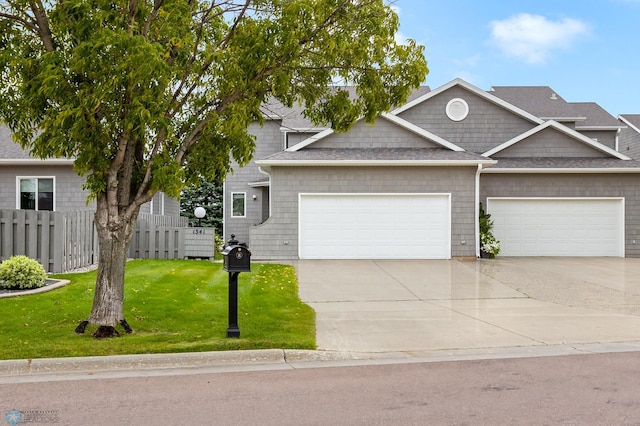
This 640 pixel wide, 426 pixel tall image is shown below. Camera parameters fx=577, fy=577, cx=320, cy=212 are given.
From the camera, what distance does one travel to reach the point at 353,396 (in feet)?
18.2

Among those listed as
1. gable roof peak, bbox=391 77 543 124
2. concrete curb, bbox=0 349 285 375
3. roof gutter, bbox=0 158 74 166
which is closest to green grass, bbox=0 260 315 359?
concrete curb, bbox=0 349 285 375

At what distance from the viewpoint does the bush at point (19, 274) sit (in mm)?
10774

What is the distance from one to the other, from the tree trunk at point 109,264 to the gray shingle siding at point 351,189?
437 inches

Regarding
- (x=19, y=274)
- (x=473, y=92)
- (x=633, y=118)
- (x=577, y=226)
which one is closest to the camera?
(x=19, y=274)

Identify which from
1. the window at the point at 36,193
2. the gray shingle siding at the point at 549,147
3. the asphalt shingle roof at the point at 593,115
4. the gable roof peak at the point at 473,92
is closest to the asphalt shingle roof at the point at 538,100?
the asphalt shingle roof at the point at 593,115

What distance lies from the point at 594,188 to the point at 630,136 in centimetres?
1132

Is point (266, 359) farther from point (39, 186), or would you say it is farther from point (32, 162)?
point (39, 186)

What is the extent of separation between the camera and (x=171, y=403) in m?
5.31

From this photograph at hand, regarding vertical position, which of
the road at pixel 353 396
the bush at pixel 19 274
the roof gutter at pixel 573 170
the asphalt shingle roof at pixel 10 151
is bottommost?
the road at pixel 353 396

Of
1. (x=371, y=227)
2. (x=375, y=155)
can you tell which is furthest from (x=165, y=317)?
(x=375, y=155)

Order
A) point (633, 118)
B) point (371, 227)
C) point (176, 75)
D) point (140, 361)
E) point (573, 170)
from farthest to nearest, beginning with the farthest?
point (633, 118) < point (573, 170) < point (371, 227) < point (176, 75) < point (140, 361)

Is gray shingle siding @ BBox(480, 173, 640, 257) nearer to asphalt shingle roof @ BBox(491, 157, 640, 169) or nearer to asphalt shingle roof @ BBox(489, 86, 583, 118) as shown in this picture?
asphalt shingle roof @ BBox(491, 157, 640, 169)

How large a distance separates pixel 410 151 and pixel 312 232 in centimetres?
436

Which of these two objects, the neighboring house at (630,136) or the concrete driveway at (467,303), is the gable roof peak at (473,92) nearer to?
the concrete driveway at (467,303)
